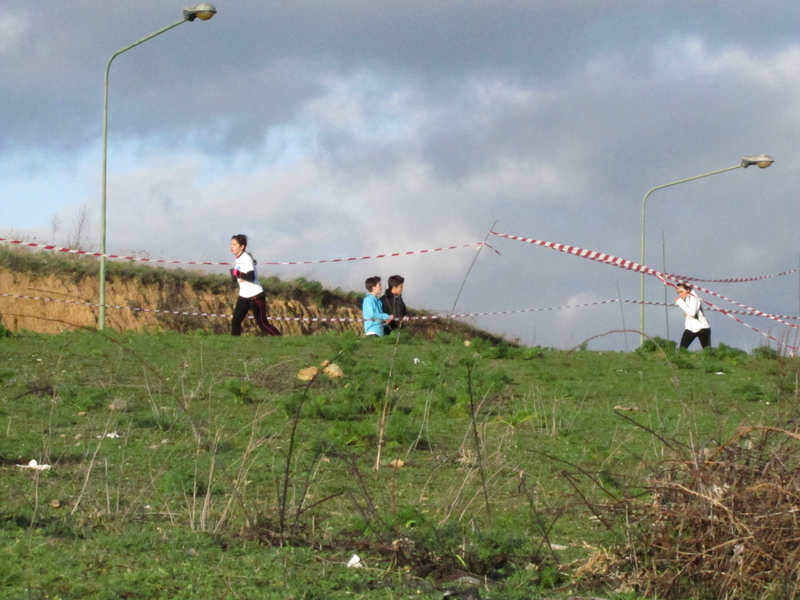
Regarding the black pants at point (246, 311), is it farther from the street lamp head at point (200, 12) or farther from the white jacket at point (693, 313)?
the white jacket at point (693, 313)

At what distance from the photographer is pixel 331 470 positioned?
23.7ft

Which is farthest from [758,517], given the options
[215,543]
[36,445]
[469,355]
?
[469,355]

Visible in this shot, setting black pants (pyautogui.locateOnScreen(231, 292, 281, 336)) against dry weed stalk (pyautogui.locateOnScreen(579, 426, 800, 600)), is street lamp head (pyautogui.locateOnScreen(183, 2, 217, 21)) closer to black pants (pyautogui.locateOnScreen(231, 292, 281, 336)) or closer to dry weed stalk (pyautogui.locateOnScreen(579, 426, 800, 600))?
black pants (pyautogui.locateOnScreen(231, 292, 281, 336))

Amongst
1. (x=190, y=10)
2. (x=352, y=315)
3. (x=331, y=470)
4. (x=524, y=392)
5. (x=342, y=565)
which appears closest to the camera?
(x=342, y=565)

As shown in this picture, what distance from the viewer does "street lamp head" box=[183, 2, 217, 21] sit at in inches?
769

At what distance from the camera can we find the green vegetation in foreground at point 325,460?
174 inches

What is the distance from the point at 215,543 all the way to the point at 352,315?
2628 cm

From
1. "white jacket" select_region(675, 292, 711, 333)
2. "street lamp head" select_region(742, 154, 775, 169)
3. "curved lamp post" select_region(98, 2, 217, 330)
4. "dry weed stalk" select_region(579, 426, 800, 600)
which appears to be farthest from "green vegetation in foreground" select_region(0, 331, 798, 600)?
"street lamp head" select_region(742, 154, 775, 169)

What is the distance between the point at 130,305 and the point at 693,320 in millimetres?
15192

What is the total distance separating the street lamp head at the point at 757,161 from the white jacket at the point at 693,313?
10.5 m

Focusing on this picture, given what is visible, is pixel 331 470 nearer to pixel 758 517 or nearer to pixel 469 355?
pixel 758 517

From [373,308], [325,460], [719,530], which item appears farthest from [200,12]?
[719,530]

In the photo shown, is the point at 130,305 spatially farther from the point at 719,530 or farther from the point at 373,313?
the point at 719,530

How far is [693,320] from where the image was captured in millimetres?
18406
